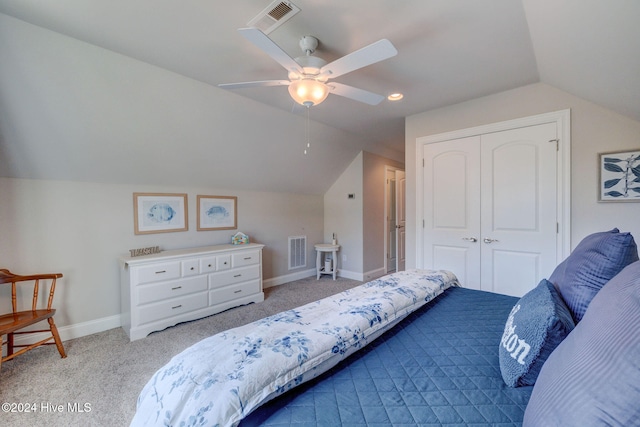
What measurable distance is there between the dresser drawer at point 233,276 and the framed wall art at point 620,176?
366cm

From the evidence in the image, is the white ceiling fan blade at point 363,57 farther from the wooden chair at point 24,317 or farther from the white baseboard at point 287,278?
the white baseboard at point 287,278

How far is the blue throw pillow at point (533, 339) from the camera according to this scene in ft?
2.69

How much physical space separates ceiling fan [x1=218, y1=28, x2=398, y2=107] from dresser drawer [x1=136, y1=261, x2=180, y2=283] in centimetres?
196

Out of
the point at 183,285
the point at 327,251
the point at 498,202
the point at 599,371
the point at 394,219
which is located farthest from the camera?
the point at 394,219

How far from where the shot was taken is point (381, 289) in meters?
1.59

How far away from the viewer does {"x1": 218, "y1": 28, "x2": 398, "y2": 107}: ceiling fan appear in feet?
4.70

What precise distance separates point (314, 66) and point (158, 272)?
247 cm

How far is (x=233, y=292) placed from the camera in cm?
331

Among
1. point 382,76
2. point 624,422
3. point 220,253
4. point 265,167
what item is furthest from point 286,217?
point 624,422

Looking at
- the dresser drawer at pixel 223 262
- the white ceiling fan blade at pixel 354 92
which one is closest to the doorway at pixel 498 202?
the white ceiling fan blade at pixel 354 92

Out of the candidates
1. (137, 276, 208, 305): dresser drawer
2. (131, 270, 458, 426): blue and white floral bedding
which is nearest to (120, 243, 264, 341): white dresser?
(137, 276, 208, 305): dresser drawer

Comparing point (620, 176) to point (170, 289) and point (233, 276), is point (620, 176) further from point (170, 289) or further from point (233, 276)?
point (170, 289)

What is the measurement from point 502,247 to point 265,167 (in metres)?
3.09

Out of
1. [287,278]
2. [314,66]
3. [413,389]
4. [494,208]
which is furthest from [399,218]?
[413,389]
